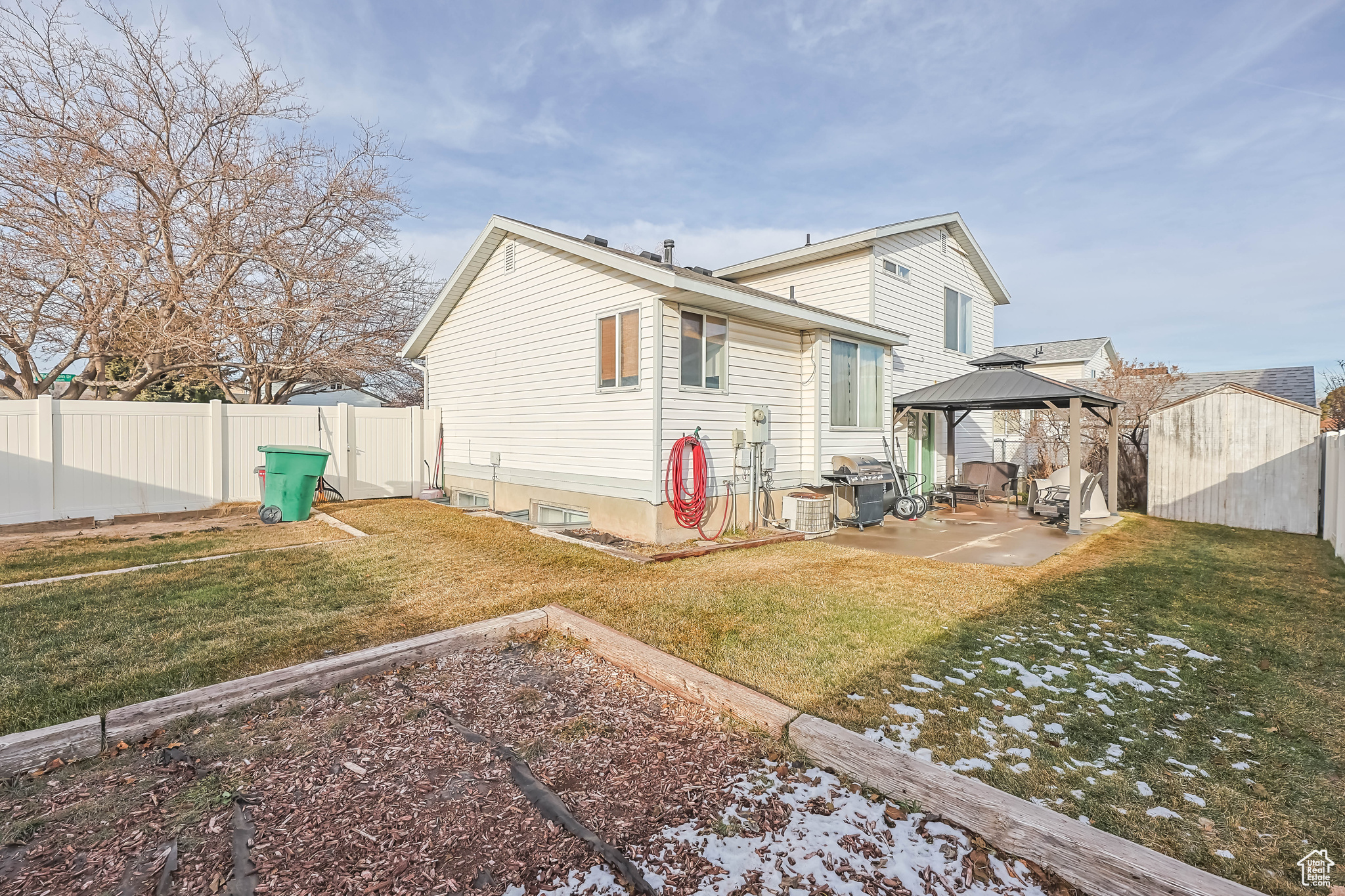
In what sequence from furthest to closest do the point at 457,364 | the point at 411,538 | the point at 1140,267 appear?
the point at 1140,267 → the point at 457,364 → the point at 411,538

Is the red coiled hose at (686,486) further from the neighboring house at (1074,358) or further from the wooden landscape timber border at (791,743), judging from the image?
the neighboring house at (1074,358)

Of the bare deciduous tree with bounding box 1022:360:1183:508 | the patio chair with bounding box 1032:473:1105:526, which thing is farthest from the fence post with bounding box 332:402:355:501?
the bare deciduous tree with bounding box 1022:360:1183:508

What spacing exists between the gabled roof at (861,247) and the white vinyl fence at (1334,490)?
273 inches

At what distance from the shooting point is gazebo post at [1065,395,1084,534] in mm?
8914

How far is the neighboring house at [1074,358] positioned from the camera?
22.2 metres

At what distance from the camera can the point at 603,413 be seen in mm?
8164

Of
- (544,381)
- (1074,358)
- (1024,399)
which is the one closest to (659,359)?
(544,381)

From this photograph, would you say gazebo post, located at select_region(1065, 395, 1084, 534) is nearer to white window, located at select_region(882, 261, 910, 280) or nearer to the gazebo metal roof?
the gazebo metal roof

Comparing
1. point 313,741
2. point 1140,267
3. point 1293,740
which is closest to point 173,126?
point 313,741

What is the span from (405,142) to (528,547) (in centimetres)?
1248

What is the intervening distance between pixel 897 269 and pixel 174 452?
13.7 m

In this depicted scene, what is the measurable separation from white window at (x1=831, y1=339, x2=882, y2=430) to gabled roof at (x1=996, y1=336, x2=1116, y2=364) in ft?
46.2

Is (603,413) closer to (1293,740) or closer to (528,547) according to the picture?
(528,547)

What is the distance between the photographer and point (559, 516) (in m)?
9.53
